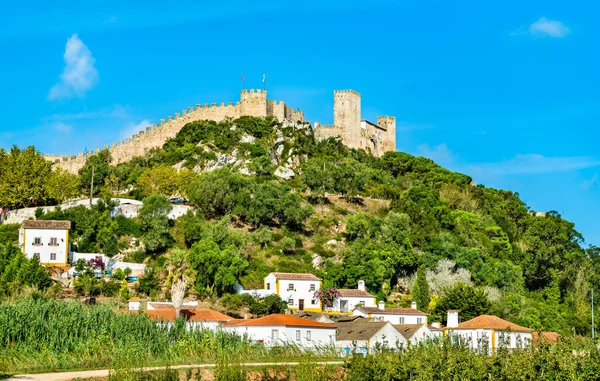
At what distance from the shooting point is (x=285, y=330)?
160ft

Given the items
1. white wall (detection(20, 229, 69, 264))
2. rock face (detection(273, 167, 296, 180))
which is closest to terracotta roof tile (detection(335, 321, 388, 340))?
white wall (detection(20, 229, 69, 264))

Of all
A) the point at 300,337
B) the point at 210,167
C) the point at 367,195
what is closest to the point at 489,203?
the point at 367,195

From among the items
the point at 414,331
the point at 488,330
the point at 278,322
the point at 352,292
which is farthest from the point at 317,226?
the point at 278,322

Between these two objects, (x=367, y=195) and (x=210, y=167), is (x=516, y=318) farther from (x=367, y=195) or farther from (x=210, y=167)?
(x=210, y=167)

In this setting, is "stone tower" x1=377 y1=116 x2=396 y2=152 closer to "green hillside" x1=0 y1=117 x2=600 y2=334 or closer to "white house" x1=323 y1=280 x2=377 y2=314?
"green hillside" x1=0 y1=117 x2=600 y2=334

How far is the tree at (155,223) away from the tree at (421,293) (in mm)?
20523

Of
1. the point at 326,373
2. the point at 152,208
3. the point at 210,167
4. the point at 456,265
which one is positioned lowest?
the point at 326,373

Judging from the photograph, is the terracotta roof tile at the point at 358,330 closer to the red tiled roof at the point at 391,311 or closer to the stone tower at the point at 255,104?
the red tiled roof at the point at 391,311

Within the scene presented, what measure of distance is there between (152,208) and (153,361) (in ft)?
140

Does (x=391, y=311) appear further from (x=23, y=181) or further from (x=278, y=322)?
(x=23, y=181)

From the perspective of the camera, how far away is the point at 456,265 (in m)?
74.2

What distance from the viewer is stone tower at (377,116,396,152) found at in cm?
12331

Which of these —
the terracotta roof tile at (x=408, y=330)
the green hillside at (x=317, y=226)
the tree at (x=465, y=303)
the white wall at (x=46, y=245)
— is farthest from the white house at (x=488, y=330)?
the white wall at (x=46, y=245)

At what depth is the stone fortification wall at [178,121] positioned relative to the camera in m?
102
